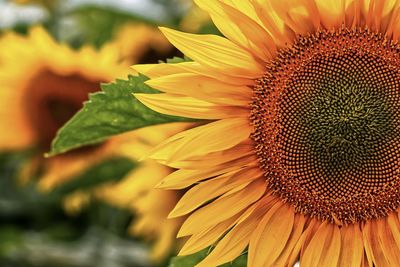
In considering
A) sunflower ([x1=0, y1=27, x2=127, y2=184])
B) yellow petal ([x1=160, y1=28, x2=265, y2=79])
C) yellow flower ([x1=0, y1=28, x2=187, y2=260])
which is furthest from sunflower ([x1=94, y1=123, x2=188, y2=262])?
yellow petal ([x1=160, y1=28, x2=265, y2=79])

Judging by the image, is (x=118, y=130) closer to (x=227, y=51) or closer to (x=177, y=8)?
(x=227, y=51)

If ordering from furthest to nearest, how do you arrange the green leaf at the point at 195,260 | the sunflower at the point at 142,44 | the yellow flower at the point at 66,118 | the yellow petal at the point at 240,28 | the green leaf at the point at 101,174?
1. the sunflower at the point at 142,44
2. the yellow flower at the point at 66,118
3. the green leaf at the point at 101,174
4. the green leaf at the point at 195,260
5. the yellow petal at the point at 240,28

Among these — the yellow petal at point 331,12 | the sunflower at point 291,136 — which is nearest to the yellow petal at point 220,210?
the sunflower at point 291,136

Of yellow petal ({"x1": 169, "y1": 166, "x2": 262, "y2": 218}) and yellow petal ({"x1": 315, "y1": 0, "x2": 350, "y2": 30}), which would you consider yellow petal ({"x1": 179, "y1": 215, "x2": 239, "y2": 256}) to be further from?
yellow petal ({"x1": 315, "y1": 0, "x2": 350, "y2": 30})

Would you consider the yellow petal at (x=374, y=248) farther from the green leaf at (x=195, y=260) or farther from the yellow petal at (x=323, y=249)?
the green leaf at (x=195, y=260)

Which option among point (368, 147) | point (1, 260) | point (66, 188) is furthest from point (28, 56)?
point (368, 147)
